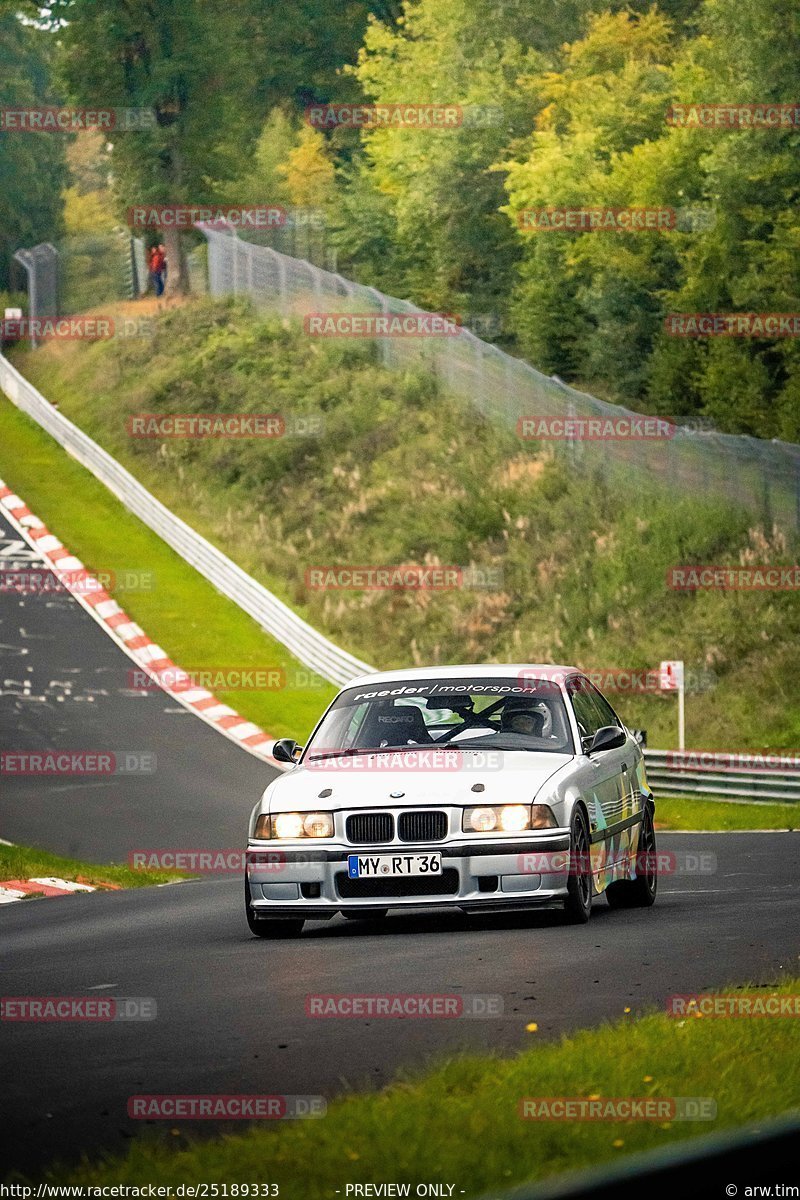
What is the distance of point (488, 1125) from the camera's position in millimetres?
6172

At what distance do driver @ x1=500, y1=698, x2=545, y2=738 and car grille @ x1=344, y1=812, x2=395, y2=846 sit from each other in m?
1.41

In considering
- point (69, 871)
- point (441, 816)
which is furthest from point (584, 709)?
point (69, 871)

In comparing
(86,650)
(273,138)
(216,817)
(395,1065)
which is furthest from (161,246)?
(395,1065)

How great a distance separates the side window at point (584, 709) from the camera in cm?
1344

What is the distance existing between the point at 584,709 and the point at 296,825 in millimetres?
2440

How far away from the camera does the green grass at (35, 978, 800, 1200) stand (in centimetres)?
559

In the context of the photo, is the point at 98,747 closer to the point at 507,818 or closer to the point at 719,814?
the point at 719,814

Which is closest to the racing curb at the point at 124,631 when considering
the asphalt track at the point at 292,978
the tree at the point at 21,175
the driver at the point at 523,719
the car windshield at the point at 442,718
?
the asphalt track at the point at 292,978

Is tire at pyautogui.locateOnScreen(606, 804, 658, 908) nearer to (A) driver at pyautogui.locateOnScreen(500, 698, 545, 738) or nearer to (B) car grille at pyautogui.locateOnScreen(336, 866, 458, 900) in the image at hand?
(A) driver at pyautogui.locateOnScreen(500, 698, 545, 738)

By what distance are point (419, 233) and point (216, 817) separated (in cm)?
4610

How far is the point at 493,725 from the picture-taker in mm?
13266

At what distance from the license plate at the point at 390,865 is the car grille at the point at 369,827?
10cm

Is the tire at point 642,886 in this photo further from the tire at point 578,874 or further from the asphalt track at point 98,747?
the asphalt track at point 98,747

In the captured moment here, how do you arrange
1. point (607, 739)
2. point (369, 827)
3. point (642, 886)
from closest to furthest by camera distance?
point (369, 827), point (607, 739), point (642, 886)
